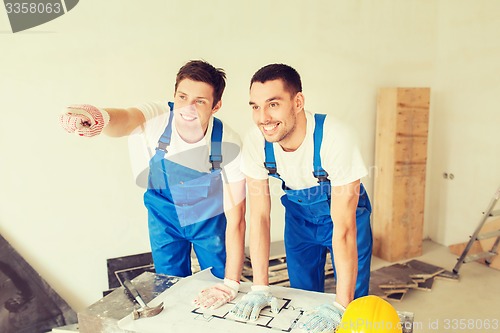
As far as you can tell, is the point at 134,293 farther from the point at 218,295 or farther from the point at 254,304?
the point at 254,304

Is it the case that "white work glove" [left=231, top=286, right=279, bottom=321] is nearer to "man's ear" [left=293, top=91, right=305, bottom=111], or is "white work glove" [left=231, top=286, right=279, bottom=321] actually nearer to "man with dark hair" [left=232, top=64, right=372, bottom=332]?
"man with dark hair" [left=232, top=64, right=372, bottom=332]

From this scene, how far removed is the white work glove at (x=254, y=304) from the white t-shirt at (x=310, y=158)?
0.53m

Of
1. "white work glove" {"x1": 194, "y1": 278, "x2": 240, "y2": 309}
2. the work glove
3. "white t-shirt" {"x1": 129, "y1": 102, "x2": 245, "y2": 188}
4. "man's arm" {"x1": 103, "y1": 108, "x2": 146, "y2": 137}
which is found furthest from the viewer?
"white t-shirt" {"x1": 129, "y1": 102, "x2": 245, "y2": 188}

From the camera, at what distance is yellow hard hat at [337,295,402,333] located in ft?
5.17

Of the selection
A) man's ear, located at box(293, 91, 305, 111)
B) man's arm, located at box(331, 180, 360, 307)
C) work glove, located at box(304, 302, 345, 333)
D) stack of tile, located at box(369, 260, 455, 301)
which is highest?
man's ear, located at box(293, 91, 305, 111)

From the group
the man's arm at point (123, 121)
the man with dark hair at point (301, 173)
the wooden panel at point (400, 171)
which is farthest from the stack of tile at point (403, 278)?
the man's arm at point (123, 121)

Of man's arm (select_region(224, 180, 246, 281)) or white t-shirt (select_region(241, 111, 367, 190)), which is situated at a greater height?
white t-shirt (select_region(241, 111, 367, 190))

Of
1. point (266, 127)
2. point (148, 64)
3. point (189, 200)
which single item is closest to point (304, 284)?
point (189, 200)

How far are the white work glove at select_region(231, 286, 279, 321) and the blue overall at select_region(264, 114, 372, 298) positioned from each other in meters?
0.44

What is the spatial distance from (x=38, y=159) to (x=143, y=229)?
820 mm

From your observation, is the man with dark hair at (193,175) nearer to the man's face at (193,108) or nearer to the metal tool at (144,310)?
the man's face at (193,108)

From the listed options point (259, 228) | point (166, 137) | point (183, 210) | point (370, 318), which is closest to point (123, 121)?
point (166, 137)

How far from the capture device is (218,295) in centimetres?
206

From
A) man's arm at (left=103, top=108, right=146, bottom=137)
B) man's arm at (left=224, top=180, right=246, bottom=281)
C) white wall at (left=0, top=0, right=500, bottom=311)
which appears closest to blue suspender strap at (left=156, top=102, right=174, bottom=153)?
man's arm at (left=103, top=108, right=146, bottom=137)
